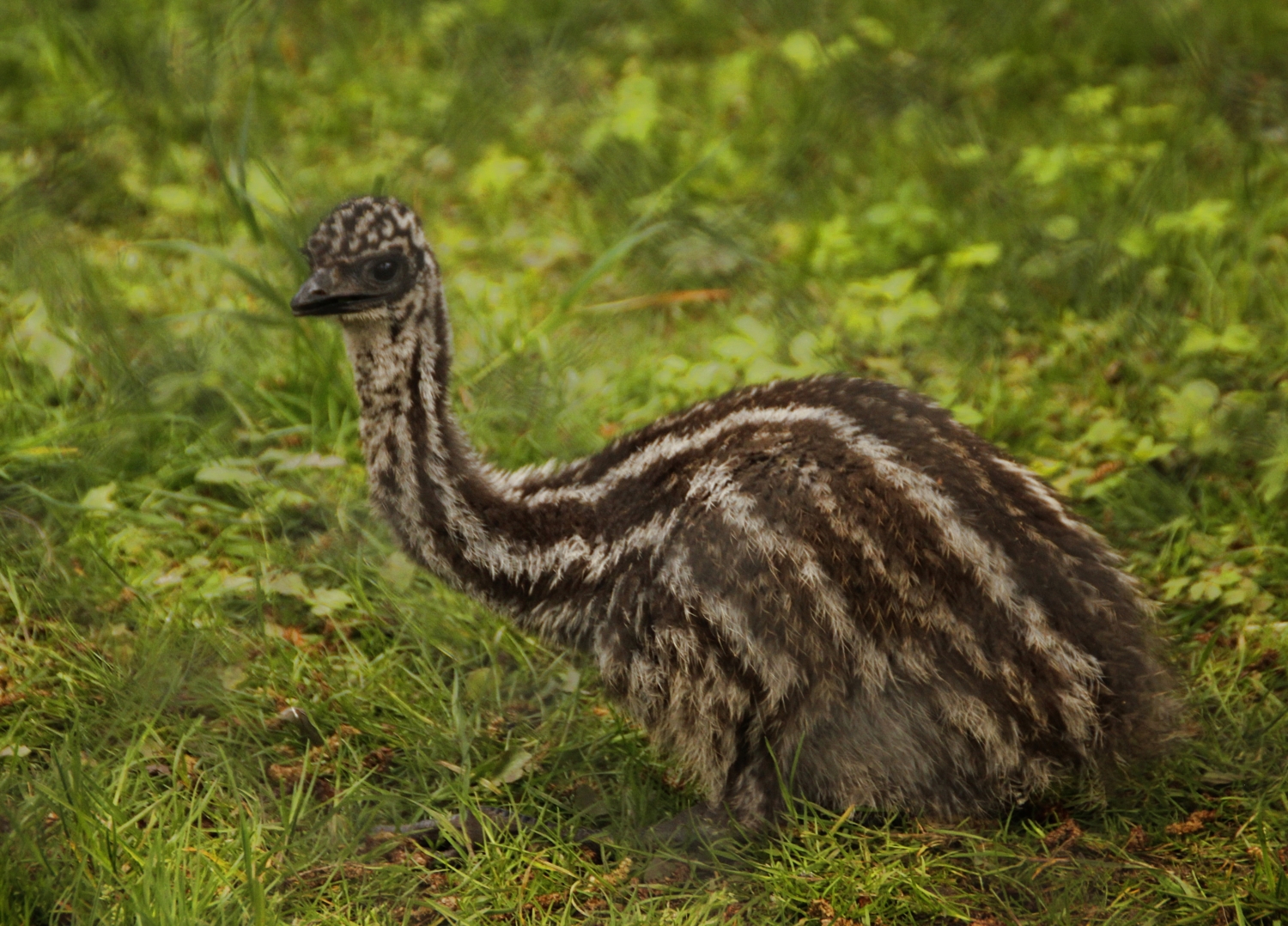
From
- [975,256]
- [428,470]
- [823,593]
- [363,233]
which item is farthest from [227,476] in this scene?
[975,256]

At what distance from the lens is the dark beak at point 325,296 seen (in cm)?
392

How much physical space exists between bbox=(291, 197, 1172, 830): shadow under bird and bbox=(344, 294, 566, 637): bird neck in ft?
0.04

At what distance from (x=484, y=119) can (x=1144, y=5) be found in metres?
3.71

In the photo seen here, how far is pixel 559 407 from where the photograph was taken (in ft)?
17.8

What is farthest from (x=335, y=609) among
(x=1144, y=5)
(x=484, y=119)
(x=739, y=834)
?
(x=1144, y=5)

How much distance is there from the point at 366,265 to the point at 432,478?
0.64 meters

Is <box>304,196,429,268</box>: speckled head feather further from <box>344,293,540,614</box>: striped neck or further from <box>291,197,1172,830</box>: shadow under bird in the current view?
<box>344,293,540,614</box>: striped neck

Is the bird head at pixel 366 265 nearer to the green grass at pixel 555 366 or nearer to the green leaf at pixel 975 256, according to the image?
the green grass at pixel 555 366

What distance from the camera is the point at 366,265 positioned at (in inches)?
157

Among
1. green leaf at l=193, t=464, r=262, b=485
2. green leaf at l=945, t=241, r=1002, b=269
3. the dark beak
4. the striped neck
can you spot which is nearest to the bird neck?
the striped neck

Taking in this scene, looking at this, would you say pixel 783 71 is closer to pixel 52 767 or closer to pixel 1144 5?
pixel 1144 5

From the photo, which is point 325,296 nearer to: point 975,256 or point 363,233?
point 363,233

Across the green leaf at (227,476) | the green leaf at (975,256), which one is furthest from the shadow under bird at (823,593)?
the green leaf at (975,256)

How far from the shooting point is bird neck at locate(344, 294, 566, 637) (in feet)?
13.1
